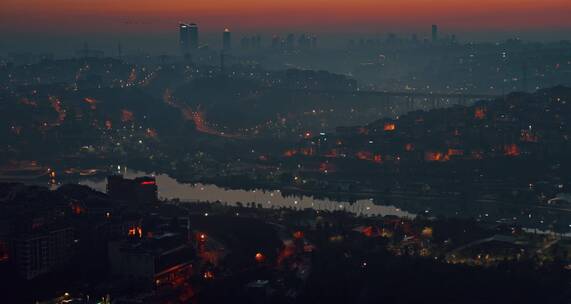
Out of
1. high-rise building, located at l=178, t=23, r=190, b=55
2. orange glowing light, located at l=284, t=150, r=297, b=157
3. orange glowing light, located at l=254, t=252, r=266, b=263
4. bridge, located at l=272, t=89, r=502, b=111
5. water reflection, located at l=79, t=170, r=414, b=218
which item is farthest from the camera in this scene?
high-rise building, located at l=178, t=23, r=190, b=55

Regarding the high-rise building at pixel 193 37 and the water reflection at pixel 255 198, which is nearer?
the water reflection at pixel 255 198

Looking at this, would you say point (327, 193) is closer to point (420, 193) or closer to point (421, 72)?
point (420, 193)

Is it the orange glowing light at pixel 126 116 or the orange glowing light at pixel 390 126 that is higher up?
the orange glowing light at pixel 390 126

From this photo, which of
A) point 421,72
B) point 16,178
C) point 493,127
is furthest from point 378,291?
point 421,72

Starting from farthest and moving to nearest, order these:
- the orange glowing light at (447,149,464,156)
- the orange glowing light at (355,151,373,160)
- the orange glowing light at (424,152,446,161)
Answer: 1. the orange glowing light at (355,151,373,160)
2. the orange glowing light at (447,149,464,156)
3. the orange glowing light at (424,152,446,161)

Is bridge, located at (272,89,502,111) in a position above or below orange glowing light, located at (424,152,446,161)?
below

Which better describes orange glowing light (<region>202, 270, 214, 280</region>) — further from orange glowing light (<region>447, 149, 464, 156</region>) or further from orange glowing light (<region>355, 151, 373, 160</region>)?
orange glowing light (<region>447, 149, 464, 156</region>)

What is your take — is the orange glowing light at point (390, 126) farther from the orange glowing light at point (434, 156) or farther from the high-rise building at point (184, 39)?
the high-rise building at point (184, 39)

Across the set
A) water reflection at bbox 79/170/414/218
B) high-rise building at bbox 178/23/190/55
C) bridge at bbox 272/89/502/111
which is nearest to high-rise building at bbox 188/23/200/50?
high-rise building at bbox 178/23/190/55

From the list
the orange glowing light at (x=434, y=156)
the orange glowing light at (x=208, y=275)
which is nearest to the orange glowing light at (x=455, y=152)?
the orange glowing light at (x=434, y=156)

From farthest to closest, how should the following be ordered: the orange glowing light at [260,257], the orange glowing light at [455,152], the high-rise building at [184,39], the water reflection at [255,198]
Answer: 1. the high-rise building at [184,39]
2. the orange glowing light at [455,152]
3. the water reflection at [255,198]
4. the orange glowing light at [260,257]

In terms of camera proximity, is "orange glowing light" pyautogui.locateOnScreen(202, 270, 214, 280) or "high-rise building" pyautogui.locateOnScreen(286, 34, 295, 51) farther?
"high-rise building" pyautogui.locateOnScreen(286, 34, 295, 51)
